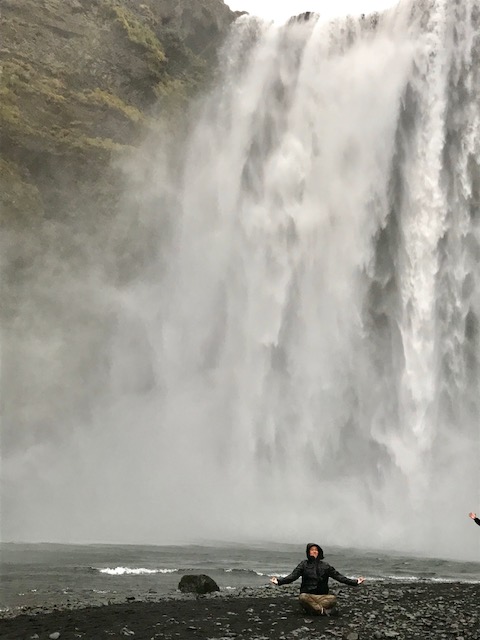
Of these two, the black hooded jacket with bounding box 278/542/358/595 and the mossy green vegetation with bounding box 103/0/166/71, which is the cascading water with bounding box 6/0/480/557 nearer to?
the mossy green vegetation with bounding box 103/0/166/71

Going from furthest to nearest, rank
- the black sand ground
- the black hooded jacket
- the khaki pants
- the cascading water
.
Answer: the cascading water < the khaki pants < the black hooded jacket < the black sand ground

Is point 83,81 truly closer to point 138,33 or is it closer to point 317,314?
point 138,33

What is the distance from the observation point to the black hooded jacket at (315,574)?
425 inches

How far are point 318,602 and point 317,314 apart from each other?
78.2 feet

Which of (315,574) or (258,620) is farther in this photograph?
(258,620)

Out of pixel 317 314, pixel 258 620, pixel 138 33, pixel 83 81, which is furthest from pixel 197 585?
pixel 138 33

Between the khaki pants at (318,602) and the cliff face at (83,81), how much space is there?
29.8m

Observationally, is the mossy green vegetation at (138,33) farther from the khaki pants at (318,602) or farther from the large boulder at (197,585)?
the khaki pants at (318,602)

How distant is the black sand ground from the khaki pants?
13cm

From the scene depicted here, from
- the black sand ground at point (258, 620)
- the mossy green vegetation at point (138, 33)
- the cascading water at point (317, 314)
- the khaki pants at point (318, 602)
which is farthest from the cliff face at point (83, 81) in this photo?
the khaki pants at point (318, 602)

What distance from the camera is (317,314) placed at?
34438 mm

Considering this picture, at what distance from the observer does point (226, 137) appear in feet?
131

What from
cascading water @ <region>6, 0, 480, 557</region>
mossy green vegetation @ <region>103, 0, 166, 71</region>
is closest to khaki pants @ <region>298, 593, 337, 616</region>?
cascading water @ <region>6, 0, 480, 557</region>

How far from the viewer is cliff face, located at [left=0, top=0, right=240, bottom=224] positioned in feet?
118
